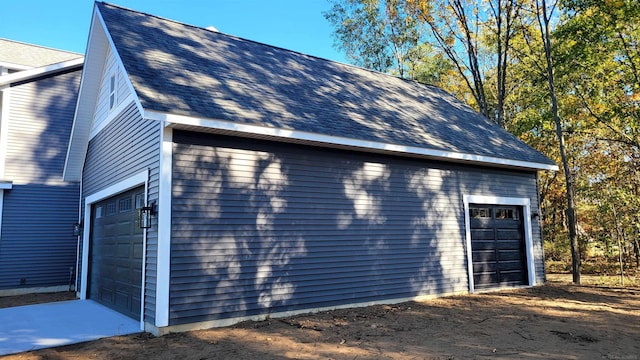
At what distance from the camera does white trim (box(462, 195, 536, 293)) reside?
9.37 metres

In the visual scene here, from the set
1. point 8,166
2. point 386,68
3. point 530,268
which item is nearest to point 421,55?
point 386,68

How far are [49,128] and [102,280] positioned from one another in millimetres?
5621

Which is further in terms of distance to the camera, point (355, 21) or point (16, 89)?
point (355, 21)

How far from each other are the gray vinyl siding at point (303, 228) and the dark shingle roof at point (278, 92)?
490 millimetres

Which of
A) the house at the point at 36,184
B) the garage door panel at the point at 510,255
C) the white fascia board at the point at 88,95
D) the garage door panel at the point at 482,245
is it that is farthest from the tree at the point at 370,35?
the white fascia board at the point at 88,95

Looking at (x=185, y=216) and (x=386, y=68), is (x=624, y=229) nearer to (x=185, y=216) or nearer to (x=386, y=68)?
(x=185, y=216)

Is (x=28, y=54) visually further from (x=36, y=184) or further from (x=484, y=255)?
(x=484, y=255)

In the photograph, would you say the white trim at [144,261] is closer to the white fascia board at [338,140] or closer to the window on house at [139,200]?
the window on house at [139,200]

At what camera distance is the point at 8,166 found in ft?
37.6

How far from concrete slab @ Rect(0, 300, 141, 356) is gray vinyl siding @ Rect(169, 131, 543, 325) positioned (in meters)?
1.27

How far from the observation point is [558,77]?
46.2 feet

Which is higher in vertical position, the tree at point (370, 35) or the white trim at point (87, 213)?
the tree at point (370, 35)

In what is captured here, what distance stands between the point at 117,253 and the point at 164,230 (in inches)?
113

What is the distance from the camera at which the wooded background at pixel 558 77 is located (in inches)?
476
